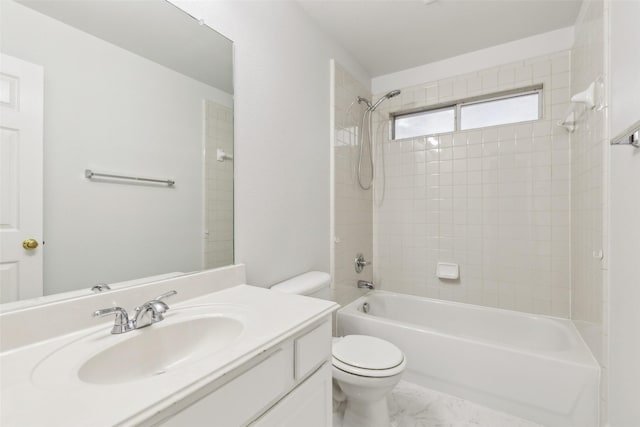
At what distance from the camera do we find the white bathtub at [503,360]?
141cm

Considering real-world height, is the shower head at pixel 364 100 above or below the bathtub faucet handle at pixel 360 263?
above

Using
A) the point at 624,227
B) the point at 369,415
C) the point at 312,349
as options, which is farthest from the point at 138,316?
the point at 624,227

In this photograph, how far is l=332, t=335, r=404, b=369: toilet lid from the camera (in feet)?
4.48

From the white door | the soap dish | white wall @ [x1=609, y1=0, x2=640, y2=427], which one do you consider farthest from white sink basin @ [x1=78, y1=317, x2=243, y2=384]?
the soap dish

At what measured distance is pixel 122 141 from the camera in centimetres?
94

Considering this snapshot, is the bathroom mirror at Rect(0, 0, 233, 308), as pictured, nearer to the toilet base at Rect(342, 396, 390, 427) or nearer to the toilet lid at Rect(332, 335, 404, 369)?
the toilet lid at Rect(332, 335, 404, 369)

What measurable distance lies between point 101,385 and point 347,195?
1875 mm

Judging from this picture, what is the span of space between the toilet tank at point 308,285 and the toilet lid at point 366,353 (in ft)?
0.96

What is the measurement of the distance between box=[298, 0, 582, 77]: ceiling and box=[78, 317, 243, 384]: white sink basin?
188 centimetres

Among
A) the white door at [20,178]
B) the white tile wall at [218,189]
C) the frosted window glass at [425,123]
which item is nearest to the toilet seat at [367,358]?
the white tile wall at [218,189]

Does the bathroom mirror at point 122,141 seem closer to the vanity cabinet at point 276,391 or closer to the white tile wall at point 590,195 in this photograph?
the vanity cabinet at point 276,391

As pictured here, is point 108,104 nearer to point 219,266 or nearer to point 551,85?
point 219,266

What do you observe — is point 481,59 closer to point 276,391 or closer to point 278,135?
point 278,135

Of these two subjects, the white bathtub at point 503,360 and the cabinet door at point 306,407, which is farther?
the white bathtub at point 503,360
